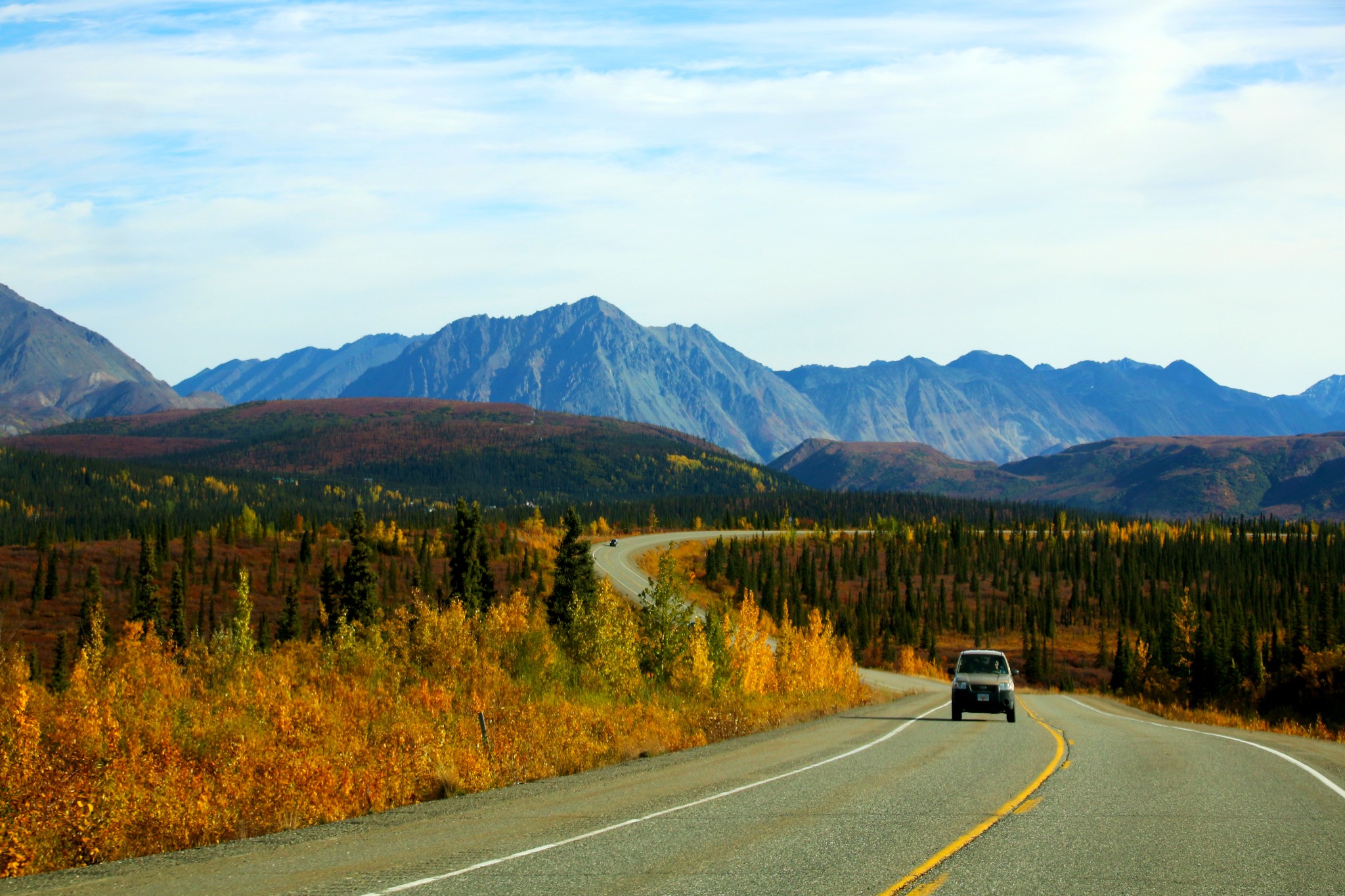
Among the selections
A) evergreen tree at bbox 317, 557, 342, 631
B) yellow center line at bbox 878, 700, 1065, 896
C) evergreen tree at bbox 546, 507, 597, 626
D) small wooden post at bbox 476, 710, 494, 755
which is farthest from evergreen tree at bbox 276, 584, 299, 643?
yellow center line at bbox 878, 700, 1065, 896

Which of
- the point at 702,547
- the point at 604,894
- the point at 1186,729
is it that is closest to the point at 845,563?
the point at 702,547

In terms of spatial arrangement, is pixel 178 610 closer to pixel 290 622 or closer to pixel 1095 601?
pixel 290 622

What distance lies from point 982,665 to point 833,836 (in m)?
21.0

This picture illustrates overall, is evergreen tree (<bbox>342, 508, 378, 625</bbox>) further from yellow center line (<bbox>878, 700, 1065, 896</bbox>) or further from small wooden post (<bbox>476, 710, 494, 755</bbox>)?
yellow center line (<bbox>878, 700, 1065, 896</bbox>)

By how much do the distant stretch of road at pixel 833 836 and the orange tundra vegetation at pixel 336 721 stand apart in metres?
0.67

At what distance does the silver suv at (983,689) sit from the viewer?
2995 cm

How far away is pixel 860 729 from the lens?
25641 millimetres

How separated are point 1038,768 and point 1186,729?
14.8 m

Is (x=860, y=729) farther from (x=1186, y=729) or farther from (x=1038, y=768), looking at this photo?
(x=1186, y=729)

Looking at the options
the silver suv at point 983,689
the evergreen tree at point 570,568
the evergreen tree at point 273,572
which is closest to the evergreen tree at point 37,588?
the evergreen tree at point 273,572

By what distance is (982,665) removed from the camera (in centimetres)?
3136

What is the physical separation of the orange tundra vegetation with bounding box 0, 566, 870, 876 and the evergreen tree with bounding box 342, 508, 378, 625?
1548 inches

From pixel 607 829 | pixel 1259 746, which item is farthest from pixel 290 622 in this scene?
pixel 607 829

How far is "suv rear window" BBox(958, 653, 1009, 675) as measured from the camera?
3095cm
